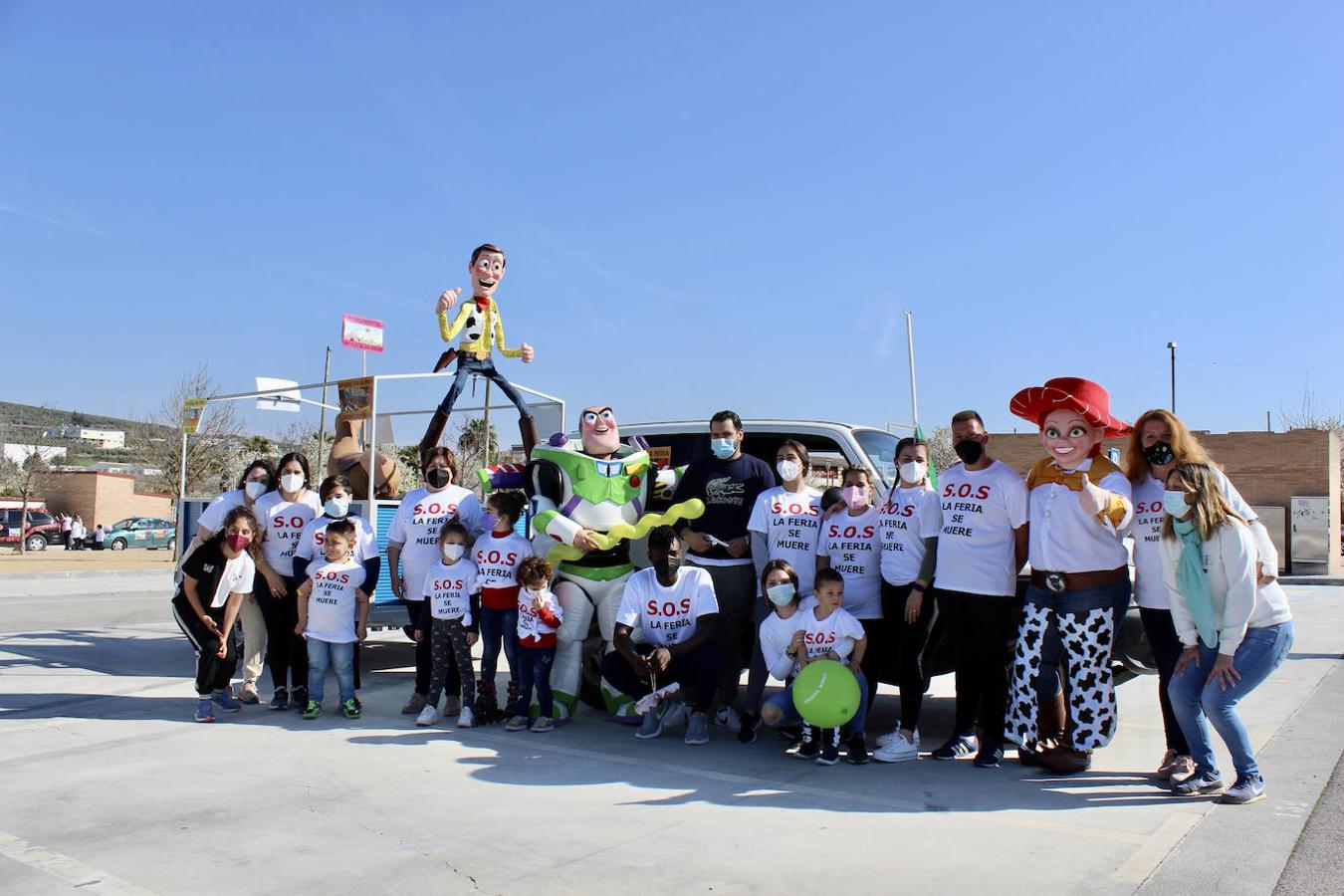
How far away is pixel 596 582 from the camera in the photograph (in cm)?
671

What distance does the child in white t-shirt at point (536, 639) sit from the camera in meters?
6.43

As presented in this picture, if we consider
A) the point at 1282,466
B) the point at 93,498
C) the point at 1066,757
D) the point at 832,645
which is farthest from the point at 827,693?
the point at 93,498

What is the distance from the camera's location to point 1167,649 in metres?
5.32

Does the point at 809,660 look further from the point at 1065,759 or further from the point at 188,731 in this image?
the point at 188,731

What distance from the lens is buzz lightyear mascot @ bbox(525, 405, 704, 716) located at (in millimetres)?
6625

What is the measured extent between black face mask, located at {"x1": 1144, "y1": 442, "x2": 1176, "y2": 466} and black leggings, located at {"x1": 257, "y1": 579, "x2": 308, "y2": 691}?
562 cm

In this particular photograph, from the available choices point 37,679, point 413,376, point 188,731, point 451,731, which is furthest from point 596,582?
point 37,679

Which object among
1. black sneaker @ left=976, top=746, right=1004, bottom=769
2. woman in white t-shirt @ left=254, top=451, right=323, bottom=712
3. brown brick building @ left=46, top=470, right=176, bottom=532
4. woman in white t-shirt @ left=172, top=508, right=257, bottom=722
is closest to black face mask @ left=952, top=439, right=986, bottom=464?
black sneaker @ left=976, top=746, right=1004, bottom=769

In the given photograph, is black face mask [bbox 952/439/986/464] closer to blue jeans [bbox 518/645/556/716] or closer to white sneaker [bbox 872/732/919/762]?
white sneaker [bbox 872/732/919/762]

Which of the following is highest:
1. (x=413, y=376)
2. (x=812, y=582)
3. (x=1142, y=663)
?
(x=413, y=376)

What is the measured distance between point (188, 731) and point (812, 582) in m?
4.09

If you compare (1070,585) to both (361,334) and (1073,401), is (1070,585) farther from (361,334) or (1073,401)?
(361,334)

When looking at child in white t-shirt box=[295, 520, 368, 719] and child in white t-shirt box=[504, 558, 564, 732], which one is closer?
child in white t-shirt box=[504, 558, 564, 732]

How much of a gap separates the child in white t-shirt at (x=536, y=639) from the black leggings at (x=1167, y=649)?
348 cm
